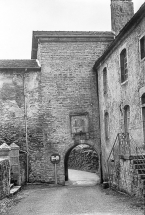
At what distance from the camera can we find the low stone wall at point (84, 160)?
27.8 m

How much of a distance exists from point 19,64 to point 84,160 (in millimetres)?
12815

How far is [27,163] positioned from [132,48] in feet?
30.7

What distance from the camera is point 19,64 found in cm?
2012

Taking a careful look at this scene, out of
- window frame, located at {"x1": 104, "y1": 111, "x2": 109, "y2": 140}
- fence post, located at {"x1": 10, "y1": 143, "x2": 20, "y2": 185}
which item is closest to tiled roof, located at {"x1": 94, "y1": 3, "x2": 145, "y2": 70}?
window frame, located at {"x1": 104, "y1": 111, "x2": 109, "y2": 140}

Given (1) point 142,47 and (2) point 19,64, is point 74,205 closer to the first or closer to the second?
(1) point 142,47

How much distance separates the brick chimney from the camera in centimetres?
2138

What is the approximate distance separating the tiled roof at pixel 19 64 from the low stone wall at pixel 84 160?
433 inches

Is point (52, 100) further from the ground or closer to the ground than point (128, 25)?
closer to the ground

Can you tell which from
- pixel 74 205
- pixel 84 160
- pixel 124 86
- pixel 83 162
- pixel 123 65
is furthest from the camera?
pixel 83 162

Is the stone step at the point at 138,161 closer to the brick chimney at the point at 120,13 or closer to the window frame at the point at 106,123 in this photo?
the window frame at the point at 106,123

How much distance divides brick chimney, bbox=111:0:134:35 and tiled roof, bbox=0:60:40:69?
5.74 m

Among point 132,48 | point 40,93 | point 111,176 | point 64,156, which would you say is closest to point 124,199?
point 111,176

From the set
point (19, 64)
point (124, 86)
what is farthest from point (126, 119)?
point (19, 64)

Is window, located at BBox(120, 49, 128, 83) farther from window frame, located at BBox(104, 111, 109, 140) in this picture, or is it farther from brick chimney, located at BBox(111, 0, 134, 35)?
brick chimney, located at BBox(111, 0, 134, 35)
